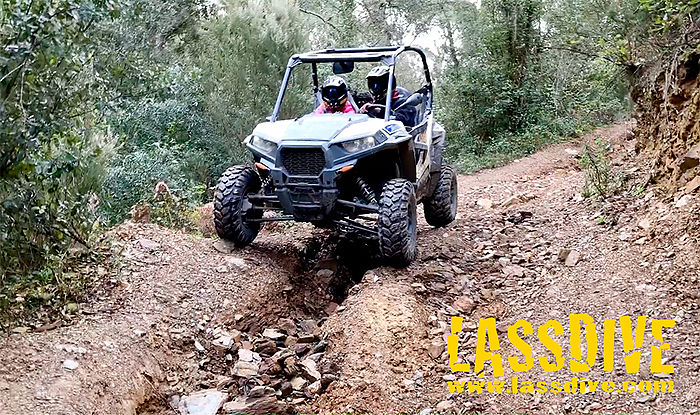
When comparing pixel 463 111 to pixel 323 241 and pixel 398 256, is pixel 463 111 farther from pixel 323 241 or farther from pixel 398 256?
pixel 398 256

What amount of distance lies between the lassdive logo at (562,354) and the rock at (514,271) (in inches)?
43.0

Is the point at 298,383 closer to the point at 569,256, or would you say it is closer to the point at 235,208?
the point at 235,208

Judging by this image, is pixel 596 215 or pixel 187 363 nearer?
pixel 187 363

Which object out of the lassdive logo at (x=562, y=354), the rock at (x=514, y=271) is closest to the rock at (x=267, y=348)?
the lassdive logo at (x=562, y=354)

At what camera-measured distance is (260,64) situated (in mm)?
14047

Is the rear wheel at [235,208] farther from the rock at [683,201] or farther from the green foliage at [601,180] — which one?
the rock at [683,201]

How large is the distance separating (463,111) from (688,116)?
975cm

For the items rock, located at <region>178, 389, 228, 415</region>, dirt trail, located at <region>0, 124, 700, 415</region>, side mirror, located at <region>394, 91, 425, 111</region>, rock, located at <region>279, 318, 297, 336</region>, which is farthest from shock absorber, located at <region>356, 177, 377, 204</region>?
rock, located at <region>178, 389, 228, 415</region>

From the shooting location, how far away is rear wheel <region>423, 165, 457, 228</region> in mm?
7812

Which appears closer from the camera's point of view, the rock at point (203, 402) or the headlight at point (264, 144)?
the rock at point (203, 402)

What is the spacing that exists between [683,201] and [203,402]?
155 inches

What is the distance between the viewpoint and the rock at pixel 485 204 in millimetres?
9322

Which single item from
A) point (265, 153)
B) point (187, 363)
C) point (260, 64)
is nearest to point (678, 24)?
point (265, 153)

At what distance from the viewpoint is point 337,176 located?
19.8ft
